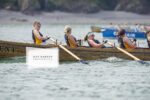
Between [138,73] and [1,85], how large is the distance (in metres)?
6.47

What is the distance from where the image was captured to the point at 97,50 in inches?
1267

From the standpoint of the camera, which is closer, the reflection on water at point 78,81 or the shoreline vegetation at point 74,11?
the reflection on water at point 78,81

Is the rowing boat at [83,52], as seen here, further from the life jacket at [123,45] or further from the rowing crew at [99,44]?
the life jacket at [123,45]

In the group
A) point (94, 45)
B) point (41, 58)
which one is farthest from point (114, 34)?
point (41, 58)

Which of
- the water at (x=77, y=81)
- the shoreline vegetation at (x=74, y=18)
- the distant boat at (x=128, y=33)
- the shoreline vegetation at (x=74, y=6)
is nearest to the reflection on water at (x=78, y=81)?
the water at (x=77, y=81)

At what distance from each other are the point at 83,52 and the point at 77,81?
5.49 metres

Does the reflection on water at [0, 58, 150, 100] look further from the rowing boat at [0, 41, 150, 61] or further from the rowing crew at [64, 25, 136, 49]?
the rowing crew at [64, 25, 136, 49]

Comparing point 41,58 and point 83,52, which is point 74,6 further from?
point 41,58

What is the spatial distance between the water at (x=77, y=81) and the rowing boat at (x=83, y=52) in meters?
0.32

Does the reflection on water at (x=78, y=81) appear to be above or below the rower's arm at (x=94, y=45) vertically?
below

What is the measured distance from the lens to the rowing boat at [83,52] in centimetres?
3212

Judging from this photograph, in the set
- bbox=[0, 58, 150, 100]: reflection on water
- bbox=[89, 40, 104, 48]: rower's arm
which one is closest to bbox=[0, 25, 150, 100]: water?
bbox=[0, 58, 150, 100]: reflection on water

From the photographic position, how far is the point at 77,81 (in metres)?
27.0

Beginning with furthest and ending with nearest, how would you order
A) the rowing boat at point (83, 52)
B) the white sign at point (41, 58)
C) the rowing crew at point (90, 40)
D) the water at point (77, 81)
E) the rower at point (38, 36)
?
1. the rower at point (38, 36)
2. the rowing crew at point (90, 40)
3. the rowing boat at point (83, 52)
4. the white sign at point (41, 58)
5. the water at point (77, 81)
